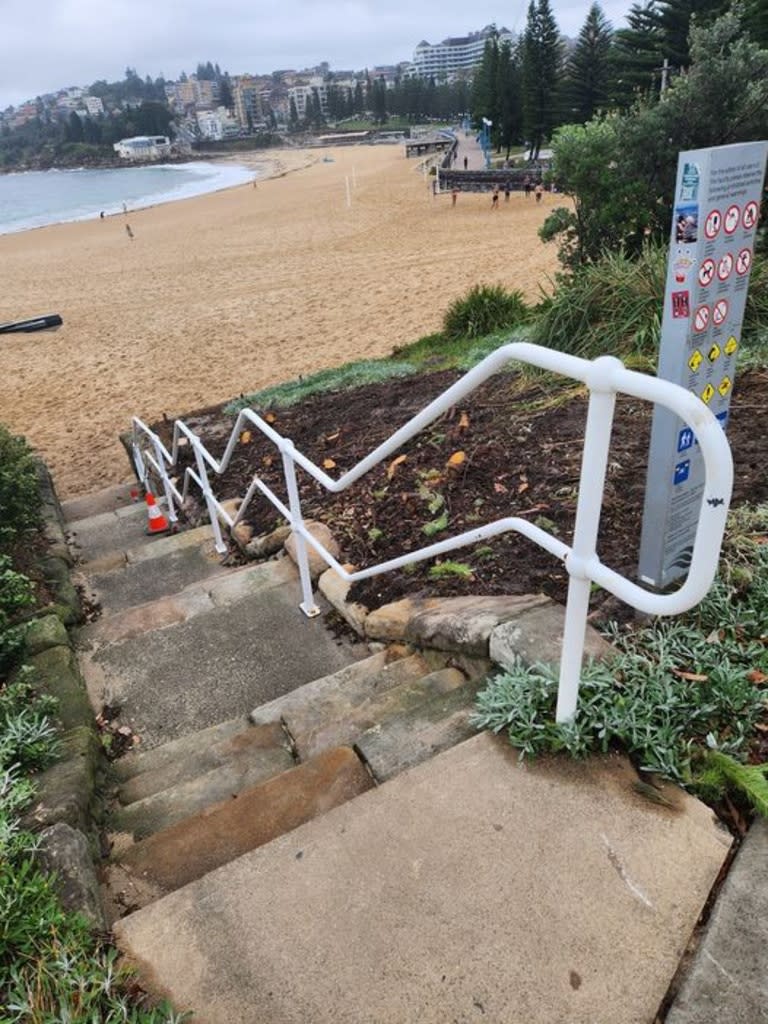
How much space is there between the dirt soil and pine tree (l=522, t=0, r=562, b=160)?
46.3 m

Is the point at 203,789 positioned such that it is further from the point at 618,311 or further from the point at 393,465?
the point at 618,311

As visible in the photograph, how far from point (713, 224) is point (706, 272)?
136mm

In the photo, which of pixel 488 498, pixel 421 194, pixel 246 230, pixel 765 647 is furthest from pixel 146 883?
pixel 421 194

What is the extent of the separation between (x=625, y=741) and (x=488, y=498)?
2020 mm

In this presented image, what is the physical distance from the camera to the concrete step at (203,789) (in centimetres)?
211

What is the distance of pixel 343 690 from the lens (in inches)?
107

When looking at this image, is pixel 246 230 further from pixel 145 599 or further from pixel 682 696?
pixel 682 696

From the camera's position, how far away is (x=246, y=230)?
2834 centimetres

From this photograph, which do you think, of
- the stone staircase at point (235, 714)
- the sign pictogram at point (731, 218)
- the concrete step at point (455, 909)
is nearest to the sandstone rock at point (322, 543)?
the stone staircase at point (235, 714)

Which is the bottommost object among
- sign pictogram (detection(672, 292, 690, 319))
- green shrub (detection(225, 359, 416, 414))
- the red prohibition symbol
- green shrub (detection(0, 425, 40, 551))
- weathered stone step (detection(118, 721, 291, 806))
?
green shrub (detection(225, 359, 416, 414))

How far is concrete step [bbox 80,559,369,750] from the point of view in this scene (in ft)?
10.1

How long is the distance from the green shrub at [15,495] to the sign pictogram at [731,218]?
4.11 m

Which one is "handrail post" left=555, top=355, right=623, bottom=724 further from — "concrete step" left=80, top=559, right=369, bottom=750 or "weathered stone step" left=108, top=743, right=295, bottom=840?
"concrete step" left=80, top=559, right=369, bottom=750

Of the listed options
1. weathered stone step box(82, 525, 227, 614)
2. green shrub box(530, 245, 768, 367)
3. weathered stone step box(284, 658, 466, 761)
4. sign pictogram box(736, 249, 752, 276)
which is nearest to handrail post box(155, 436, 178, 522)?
weathered stone step box(82, 525, 227, 614)
